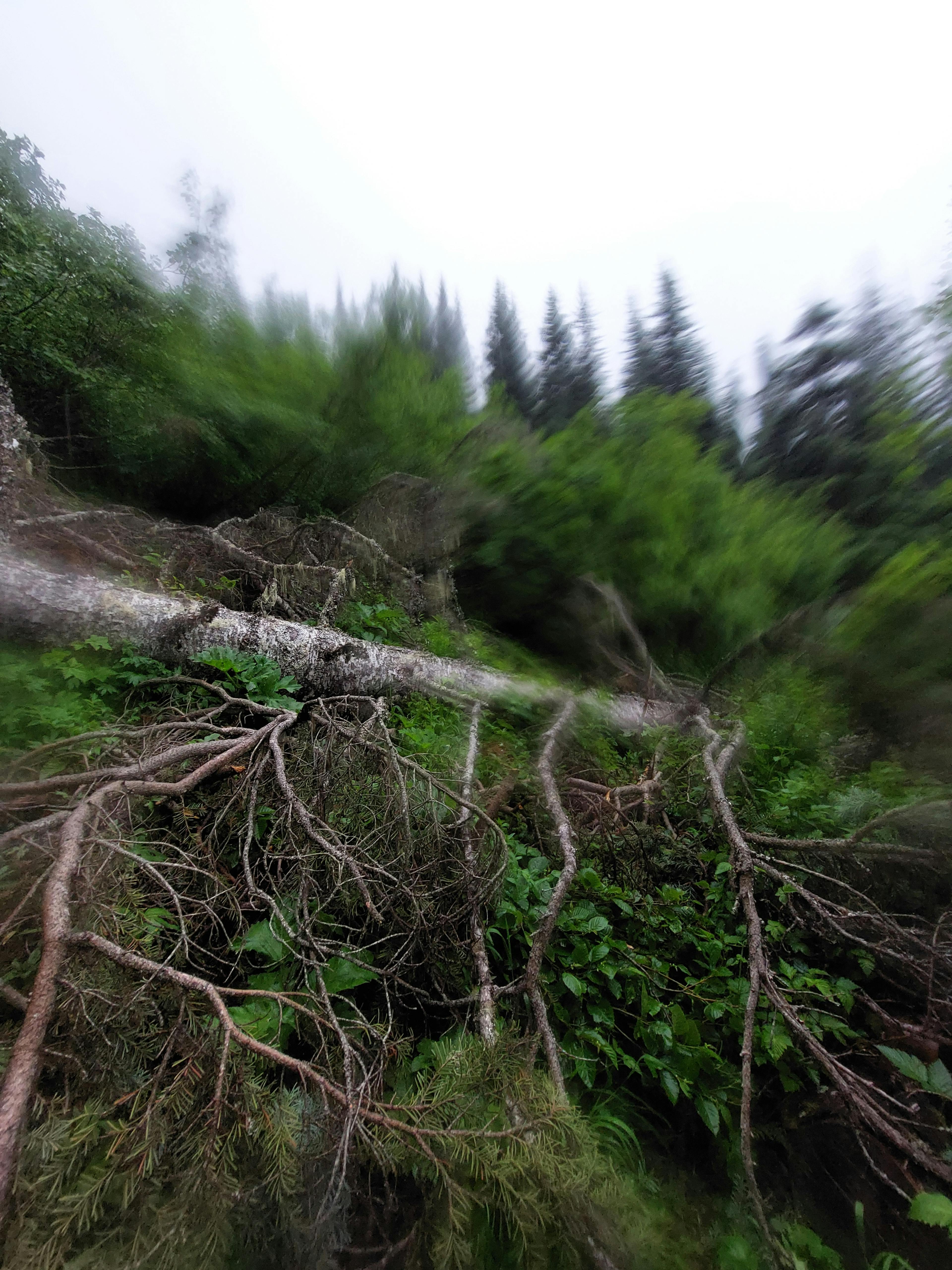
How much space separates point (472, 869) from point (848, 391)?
577cm

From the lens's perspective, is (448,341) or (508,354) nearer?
(448,341)

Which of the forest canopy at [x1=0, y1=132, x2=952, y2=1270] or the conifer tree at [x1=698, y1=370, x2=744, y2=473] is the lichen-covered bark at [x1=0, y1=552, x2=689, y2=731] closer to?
the forest canopy at [x1=0, y1=132, x2=952, y2=1270]

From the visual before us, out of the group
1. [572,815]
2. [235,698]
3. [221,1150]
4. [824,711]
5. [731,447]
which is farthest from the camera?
[731,447]

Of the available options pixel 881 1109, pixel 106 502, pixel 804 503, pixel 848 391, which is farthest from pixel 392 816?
pixel 848 391

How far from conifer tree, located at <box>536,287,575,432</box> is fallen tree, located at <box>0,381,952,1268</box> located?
5.33 metres


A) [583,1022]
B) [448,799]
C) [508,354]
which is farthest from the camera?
[508,354]

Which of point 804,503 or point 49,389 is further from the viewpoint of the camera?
point 804,503

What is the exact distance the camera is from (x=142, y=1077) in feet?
2.96

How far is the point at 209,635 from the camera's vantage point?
2965mm

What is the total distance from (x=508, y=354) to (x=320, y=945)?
10275 millimetres

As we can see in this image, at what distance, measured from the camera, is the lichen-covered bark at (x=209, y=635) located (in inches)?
106

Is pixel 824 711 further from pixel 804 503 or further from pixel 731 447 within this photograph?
pixel 731 447

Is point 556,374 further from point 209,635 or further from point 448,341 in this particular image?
point 209,635

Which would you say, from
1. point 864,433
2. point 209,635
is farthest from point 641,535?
point 209,635
